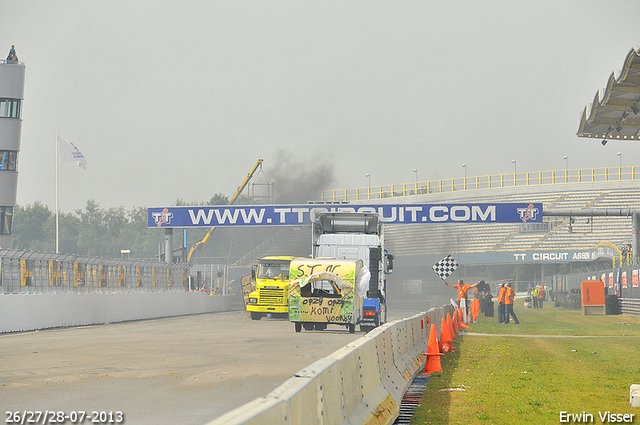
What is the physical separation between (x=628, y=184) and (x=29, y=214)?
3924 inches

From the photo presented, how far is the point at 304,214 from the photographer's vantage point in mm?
50594

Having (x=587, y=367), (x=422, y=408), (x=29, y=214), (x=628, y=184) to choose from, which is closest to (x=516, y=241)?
(x=628, y=184)

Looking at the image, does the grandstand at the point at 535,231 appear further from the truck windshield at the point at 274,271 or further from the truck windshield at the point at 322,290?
the truck windshield at the point at 322,290

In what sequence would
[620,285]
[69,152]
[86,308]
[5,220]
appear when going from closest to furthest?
[86,308], [620,285], [5,220], [69,152]

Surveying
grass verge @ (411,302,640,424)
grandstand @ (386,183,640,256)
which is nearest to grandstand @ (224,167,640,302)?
grandstand @ (386,183,640,256)

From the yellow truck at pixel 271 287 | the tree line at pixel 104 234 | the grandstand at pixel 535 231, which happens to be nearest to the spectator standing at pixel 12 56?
the yellow truck at pixel 271 287

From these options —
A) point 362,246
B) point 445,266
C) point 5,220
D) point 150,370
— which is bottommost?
point 150,370

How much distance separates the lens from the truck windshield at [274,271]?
1305 inches

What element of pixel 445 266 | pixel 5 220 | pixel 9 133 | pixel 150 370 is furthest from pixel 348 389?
pixel 9 133

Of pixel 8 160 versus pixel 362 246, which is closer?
pixel 362 246

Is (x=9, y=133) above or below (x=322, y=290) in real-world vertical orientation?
above

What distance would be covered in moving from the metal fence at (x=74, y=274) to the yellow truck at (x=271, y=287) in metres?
5.98

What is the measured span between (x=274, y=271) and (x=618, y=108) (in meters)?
14.4

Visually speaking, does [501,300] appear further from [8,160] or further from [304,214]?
[8,160]
